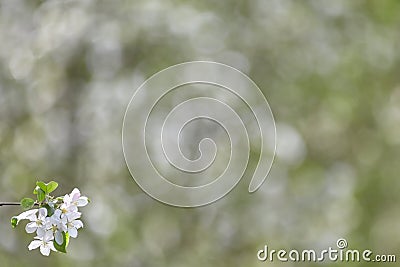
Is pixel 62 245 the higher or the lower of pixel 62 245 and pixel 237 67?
the lower

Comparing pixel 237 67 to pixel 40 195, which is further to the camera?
pixel 237 67

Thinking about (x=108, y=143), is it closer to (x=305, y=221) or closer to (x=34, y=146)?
(x=34, y=146)

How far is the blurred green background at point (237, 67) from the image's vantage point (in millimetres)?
3574

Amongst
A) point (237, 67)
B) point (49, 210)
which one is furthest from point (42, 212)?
point (237, 67)

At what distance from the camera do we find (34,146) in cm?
379

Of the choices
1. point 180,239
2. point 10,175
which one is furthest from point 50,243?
point 10,175

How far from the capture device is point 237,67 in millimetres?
3705

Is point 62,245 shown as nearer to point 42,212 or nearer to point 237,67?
point 42,212

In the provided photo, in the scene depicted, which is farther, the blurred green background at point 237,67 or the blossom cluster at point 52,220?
the blurred green background at point 237,67

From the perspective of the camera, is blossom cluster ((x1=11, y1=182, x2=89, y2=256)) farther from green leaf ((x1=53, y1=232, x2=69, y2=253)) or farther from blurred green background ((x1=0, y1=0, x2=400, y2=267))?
blurred green background ((x1=0, y1=0, x2=400, y2=267))

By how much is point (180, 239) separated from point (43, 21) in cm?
122

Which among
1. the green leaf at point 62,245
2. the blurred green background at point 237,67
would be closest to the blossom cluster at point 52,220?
the green leaf at point 62,245

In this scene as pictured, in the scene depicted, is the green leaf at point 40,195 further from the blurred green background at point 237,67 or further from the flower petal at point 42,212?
the blurred green background at point 237,67

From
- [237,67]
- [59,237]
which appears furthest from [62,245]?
[237,67]
